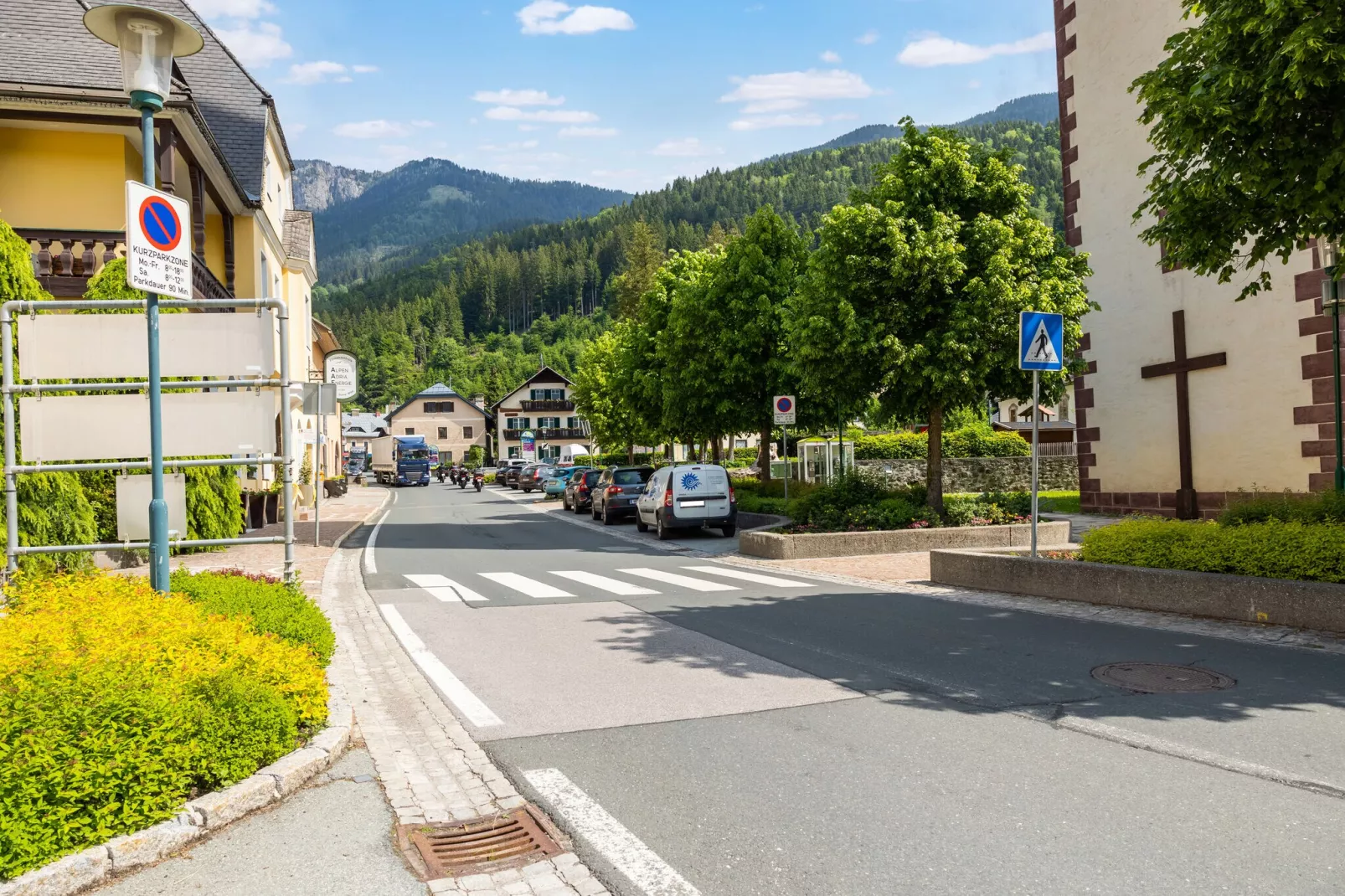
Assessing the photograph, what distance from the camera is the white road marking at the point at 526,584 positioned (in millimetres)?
12234

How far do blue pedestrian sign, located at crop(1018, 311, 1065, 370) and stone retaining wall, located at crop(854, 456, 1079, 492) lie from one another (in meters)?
20.1

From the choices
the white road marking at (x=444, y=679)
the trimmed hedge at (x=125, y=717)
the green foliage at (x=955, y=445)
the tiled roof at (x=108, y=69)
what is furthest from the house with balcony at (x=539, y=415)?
the trimmed hedge at (x=125, y=717)

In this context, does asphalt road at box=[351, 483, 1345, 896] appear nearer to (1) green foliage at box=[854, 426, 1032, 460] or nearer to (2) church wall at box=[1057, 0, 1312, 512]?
(2) church wall at box=[1057, 0, 1312, 512]

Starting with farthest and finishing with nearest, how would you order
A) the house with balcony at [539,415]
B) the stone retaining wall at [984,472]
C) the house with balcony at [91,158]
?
the house with balcony at [539,415]
the stone retaining wall at [984,472]
the house with balcony at [91,158]

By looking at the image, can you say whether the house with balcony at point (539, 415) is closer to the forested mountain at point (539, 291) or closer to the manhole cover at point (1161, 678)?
the forested mountain at point (539, 291)

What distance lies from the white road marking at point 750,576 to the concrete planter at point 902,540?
4.40 ft

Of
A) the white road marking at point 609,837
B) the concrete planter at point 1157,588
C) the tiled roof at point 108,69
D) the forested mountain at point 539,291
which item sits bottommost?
the white road marking at point 609,837

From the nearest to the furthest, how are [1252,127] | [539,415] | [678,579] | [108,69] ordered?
[1252,127] → [678,579] → [108,69] → [539,415]

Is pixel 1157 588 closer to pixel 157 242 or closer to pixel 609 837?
pixel 609 837

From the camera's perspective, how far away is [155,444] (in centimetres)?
681

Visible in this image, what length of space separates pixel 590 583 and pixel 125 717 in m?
9.32

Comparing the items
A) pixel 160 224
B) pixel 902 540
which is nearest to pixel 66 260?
pixel 160 224

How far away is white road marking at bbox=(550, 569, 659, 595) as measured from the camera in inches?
487

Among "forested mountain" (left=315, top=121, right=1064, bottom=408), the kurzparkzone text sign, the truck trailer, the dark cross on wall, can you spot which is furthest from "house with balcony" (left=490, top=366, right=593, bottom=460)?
the kurzparkzone text sign
